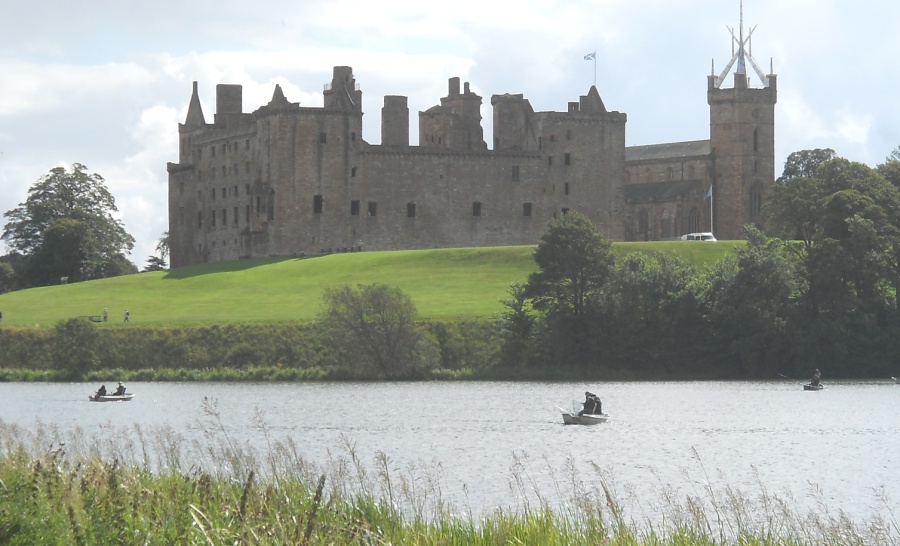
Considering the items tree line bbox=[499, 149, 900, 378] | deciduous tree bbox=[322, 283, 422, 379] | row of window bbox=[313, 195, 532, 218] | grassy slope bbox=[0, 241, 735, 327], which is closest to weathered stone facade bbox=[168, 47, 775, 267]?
row of window bbox=[313, 195, 532, 218]

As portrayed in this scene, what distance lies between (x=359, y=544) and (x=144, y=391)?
41629 millimetres

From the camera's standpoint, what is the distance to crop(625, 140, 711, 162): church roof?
126000 mm

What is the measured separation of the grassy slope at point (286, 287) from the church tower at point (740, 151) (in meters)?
27.3

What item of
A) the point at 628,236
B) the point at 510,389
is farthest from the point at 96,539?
the point at 628,236

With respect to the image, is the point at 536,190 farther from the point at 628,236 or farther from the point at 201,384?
the point at 201,384

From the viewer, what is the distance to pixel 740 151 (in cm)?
11631

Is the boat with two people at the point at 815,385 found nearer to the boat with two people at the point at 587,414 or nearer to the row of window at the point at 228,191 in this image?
the boat with two people at the point at 587,414

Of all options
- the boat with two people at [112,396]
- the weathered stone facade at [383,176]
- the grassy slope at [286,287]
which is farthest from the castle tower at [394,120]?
the boat with two people at [112,396]

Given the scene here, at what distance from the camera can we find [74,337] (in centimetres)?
6388

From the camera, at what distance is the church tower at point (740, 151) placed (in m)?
116

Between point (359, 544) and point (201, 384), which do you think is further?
point (201, 384)

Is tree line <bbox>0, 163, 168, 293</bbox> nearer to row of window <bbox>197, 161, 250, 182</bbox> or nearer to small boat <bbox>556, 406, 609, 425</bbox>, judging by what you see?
row of window <bbox>197, 161, 250, 182</bbox>

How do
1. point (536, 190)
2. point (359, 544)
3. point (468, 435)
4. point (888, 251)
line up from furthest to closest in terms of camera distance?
point (536, 190) < point (888, 251) < point (468, 435) < point (359, 544)

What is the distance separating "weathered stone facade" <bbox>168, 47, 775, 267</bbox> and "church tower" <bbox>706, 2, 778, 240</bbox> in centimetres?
261
